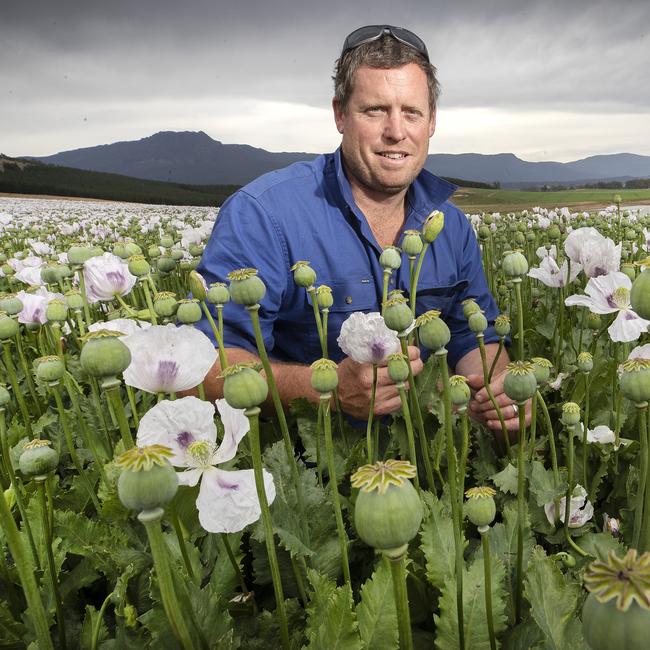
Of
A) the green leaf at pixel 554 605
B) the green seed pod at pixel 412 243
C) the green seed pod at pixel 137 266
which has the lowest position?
the green leaf at pixel 554 605

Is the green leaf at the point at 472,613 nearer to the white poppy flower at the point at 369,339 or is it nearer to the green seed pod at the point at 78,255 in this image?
the white poppy flower at the point at 369,339

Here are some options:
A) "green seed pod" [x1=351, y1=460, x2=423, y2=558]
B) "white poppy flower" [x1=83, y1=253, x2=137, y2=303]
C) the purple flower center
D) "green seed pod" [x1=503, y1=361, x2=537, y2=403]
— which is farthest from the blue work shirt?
"green seed pod" [x1=351, y1=460, x2=423, y2=558]

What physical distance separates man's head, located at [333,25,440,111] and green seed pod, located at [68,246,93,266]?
53.2 inches

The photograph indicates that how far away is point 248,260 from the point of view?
222 centimetres

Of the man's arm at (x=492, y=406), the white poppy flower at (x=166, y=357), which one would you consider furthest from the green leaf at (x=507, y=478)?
the white poppy flower at (x=166, y=357)

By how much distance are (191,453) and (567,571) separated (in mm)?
829

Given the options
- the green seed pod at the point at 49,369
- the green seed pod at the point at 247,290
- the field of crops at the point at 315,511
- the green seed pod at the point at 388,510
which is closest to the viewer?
the green seed pod at the point at 388,510

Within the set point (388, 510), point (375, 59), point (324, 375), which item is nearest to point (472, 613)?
point (324, 375)

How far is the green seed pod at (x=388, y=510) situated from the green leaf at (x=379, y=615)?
15.5 inches

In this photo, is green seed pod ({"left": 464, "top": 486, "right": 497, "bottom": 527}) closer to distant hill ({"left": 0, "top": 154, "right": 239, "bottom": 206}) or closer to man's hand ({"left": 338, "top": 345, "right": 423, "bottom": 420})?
man's hand ({"left": 338, "top": 345, "right": 423, "bottom": 420})

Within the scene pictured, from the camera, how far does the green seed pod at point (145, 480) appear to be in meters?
0.58

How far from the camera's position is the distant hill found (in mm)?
25141

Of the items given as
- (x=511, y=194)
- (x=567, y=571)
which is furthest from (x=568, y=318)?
(x=511, y=194)

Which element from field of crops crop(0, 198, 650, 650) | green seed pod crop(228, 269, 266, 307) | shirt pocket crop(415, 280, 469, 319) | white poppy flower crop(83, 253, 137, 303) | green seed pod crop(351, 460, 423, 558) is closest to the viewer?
green seed pod crop(351, 460, 423, 558)
